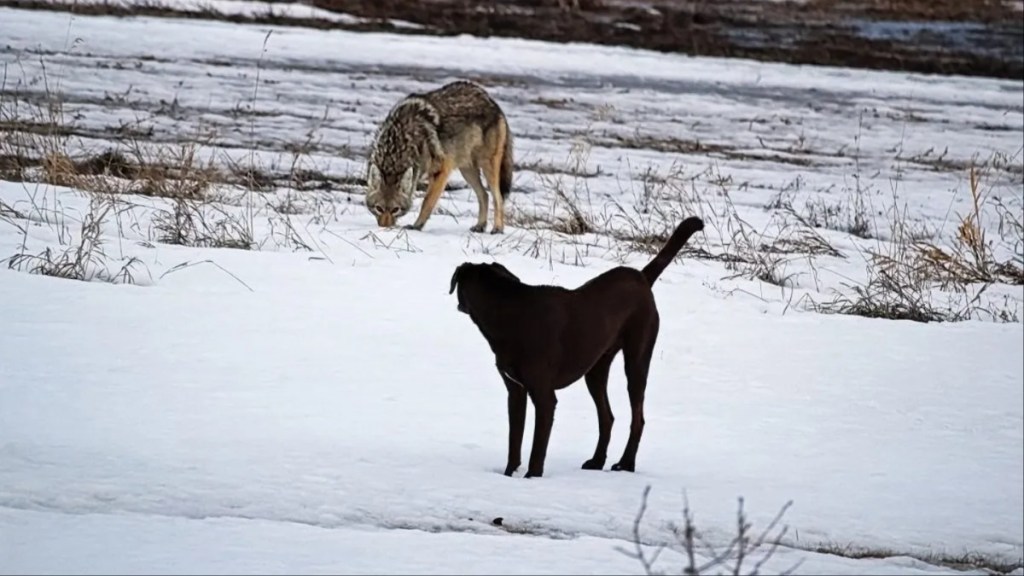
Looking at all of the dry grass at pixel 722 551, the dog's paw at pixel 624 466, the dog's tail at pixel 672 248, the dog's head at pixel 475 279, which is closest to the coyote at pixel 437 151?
the dog's tail at pixel 672 248

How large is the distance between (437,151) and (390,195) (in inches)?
22.3

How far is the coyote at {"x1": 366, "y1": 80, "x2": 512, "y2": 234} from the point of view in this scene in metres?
11.2

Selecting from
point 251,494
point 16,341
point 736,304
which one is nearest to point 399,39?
point 736,304

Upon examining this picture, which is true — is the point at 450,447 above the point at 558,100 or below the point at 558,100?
below

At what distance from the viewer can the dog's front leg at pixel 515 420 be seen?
5.14m

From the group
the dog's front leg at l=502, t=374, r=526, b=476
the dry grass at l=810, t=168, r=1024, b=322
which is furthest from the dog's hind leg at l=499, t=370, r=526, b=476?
the dry grass at l=810, t=168, r=1024, b=322

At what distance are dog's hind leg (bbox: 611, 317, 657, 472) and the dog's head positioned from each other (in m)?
0.65

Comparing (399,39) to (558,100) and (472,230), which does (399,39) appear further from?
(472,230)

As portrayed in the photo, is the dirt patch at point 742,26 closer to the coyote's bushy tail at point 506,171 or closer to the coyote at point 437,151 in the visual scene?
the coyote at point 437,151

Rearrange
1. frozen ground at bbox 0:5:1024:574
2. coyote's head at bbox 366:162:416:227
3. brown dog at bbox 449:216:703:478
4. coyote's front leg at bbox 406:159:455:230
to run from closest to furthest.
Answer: frozen ground at bbox 0:5:1024:574 < brown dog at bbox 449:216:703:478 < coyote's head at bbox 366:162:416:227 < coyote's front leg at bbox 406:159:455:230

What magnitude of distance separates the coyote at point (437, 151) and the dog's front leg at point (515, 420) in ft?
19.8

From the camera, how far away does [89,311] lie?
7.06 metres

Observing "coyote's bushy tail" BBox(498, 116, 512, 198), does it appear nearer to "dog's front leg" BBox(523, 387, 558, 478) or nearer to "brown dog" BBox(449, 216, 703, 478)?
"brown dog" BBox(449, 216, 703, 478)

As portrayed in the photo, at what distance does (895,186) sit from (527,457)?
1103 centimetres
